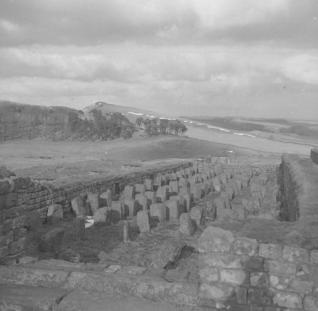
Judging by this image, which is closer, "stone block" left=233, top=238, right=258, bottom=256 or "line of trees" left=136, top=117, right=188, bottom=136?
"stone block" left=233, top=238, right=258, bottom=256

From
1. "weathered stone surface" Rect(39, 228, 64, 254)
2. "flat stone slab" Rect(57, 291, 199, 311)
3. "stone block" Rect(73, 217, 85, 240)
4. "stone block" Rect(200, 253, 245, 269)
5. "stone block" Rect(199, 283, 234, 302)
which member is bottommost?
"stone block" Rect(73, 217, 85, 240)

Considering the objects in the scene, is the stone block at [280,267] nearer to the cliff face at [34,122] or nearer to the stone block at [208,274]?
the stone block at [208,274]

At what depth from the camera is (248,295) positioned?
17.0 feet

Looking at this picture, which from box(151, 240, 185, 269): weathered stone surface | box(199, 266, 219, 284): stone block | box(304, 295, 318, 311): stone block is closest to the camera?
box(304, 295, 318, 311): stone block

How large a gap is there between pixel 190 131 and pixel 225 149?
20547 mm

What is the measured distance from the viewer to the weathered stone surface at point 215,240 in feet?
17.3

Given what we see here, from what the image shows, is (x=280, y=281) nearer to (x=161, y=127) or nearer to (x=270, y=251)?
(x=270, y=251)

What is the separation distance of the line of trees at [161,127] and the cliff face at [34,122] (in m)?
9.02

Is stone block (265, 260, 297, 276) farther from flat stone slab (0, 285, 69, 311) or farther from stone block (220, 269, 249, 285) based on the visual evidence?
flat stone slab (0, 285, 69, 311)

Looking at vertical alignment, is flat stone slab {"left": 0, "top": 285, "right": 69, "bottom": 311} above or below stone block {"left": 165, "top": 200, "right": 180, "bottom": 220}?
above

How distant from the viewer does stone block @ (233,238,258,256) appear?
5.20 m

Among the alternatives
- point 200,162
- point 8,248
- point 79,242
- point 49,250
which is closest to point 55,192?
point 79,242

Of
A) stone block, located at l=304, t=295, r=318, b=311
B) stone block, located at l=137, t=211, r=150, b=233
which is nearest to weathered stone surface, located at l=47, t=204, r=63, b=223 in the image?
stone block, located at l=137, t=211, r=150, b=233

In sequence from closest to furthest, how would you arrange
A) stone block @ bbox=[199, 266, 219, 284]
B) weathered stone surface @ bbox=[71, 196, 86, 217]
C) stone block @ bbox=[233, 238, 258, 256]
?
stone block @ bbox=[233, 238, 258, 256], stone block @ bbox=[199, 266, 219, 284], weathered stone surface @ bbox=[71, 196, 86, 217]
